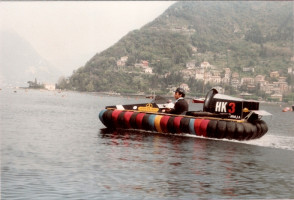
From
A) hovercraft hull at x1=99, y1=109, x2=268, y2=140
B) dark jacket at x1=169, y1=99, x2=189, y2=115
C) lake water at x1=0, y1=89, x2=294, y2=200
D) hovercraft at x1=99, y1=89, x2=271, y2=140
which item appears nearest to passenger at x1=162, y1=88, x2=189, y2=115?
dark jacket at x1=169, y1=99, x2=189, y2=115

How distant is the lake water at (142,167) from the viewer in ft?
58.8

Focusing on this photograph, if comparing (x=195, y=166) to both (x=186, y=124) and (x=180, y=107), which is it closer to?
(x=186, y=124)

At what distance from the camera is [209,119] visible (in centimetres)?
3325

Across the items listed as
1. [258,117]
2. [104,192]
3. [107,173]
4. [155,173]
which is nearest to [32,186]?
[104,192]

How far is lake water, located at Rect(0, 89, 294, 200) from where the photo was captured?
58.8ft

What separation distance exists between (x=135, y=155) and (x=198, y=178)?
632 cm

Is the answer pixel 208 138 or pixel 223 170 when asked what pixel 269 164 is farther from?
pixel 208 138

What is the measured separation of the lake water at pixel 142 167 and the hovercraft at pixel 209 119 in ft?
2.09

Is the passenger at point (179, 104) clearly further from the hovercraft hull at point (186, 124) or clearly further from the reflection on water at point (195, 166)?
the reflection on water at point (195, 166)

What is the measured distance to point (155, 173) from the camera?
21.5 m

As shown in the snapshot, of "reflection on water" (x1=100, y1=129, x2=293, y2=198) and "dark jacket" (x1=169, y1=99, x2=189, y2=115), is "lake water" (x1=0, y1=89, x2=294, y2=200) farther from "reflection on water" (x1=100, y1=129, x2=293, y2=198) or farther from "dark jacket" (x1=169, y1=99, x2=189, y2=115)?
"dark jacket" (x1=169, y1=99, x2=189, y2=115)

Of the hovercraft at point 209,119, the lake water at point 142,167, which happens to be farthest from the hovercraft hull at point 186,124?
the lake water at point 142,167

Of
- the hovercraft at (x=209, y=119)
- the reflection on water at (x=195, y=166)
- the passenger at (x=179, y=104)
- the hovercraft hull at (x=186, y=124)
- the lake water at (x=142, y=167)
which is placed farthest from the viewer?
the passenger at (x=179, y=104)

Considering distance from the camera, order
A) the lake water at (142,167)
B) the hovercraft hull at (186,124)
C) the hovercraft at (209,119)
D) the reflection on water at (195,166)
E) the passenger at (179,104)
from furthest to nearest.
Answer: the passenger at (179,104) → the hovercraft at (209,119) → the hovercraft hull at (186,124) → the reflection on water at (195,166) → the lake water at (142,167)
